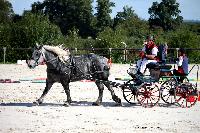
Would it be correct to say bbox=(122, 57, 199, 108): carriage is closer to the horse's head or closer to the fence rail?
the horse's head

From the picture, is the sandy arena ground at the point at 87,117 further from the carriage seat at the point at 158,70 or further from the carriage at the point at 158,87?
the carriage seat at the point at 158,70

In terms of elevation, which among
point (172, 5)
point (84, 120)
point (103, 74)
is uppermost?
point (172, 5)

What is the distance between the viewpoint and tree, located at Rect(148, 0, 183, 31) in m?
75.2

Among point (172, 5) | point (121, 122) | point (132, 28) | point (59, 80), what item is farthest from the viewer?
point (172, 5)

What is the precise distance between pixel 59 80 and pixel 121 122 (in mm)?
3358

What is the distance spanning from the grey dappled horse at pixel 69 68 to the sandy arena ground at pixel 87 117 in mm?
544

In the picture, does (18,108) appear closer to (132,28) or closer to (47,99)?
(47,99)

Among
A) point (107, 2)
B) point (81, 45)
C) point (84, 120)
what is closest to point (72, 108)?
point (84, 120)

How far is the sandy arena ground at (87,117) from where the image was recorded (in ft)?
32.7

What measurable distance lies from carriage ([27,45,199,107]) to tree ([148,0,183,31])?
62.1 metres

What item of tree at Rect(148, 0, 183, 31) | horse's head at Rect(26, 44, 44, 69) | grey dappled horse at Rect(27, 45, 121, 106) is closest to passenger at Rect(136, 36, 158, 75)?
grey dappled horse at Rect(27, 45, 121, 106)

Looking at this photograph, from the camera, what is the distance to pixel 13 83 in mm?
19562

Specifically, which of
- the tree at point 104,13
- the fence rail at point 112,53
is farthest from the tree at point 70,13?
the fence rail at point 112,53

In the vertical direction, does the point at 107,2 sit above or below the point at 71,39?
above
